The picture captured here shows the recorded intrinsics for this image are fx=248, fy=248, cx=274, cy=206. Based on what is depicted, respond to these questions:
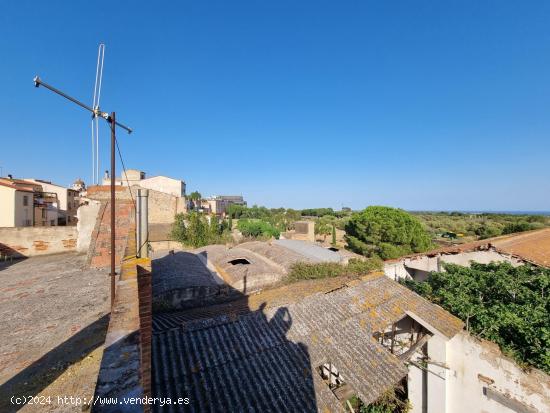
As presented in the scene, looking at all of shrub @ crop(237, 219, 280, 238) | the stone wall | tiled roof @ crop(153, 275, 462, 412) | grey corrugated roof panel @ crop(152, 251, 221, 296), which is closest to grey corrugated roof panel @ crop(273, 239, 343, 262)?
grey corrugated roof panel @ crop(152, 251, 221, 296)

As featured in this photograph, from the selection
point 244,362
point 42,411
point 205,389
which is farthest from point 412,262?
point 42,411

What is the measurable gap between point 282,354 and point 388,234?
21800 mm

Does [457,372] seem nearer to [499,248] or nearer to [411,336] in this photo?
[411,336]

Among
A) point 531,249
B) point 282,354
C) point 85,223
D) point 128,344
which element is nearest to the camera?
point 128,344

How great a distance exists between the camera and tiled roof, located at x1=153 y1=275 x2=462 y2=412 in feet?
14.8

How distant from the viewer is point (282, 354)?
561cm

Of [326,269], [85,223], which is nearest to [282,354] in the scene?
[85,223]

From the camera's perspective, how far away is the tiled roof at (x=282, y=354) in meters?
4.50

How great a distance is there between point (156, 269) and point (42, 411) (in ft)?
35.9

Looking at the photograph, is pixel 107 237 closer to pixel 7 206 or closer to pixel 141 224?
pixel 141 224

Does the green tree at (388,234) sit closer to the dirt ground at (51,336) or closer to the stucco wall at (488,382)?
the stucco wall at (488,382)

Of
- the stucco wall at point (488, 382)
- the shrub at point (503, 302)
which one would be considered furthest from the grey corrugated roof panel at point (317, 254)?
the stucco wall at point (488, 382)

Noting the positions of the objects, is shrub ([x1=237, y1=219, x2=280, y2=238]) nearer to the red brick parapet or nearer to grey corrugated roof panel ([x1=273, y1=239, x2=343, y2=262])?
grey corrugated roof panel ([x1=273, y1=239, x2=343, y2=262])

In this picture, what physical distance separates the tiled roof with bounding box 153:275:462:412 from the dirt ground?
165cm
